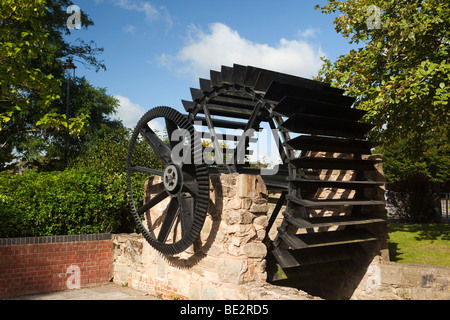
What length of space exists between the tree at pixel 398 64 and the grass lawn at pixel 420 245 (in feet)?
7.14

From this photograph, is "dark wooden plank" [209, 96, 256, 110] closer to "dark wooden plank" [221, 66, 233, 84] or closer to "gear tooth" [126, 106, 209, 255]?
"dark wooden plank" [221, 66, 233, 84]

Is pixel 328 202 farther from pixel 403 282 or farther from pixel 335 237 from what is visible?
pixel 403 282

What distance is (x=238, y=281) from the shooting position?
15.2 feet

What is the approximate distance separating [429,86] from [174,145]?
191 inches

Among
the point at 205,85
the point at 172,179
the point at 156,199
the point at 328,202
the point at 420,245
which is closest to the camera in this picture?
the point at 328,202

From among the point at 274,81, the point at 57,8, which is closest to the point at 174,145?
the point at 274,81

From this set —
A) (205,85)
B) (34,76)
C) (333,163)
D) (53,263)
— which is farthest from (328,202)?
(34,76)

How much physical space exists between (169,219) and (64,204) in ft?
7.26

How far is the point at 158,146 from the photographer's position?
20.1 ft

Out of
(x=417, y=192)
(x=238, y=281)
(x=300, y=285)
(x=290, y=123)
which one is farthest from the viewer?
(x=417, y=192)

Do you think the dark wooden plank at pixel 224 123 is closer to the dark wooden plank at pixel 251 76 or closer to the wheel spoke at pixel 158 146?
the wheel spoke at pixel 158 146

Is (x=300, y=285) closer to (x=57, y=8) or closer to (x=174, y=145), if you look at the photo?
(x=174, y=145)
